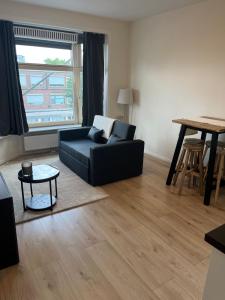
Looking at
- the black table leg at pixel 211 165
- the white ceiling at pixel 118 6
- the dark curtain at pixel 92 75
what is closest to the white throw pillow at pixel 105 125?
the dark curtain at pixel 92 75

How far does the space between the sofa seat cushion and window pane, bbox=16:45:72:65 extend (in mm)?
1681

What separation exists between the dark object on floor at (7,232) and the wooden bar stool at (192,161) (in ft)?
6.87

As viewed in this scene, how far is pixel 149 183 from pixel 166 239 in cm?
125

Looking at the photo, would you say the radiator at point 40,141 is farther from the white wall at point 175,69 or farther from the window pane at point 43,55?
the white wall at point 175,69

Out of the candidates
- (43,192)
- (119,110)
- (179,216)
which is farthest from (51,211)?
(119,110)

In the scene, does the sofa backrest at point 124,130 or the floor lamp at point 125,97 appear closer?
the sofa backrest at point 124,130

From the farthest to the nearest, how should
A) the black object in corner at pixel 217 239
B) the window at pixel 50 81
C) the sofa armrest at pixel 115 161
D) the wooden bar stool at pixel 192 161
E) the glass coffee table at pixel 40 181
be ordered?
the window at pixel 50 81 < the sofa armrest at pixel 115 161 < the wooden bar stool at pixel 192 161 < the glass coffee table at pixel 40 181 < the black object in corner at pixel 217 239

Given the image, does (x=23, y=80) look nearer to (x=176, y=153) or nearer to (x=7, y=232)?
(x=176, y=153)

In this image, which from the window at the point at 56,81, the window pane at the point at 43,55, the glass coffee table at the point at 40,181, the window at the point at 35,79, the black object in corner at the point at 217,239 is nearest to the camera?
the black object in corner at the point at 217,239

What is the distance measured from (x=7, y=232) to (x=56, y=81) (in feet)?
11.7

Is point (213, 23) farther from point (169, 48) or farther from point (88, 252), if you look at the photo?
point (88, 252)

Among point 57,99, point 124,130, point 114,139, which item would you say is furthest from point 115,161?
point 57,99

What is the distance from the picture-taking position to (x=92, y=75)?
4625 mm

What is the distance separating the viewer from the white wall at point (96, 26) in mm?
3662
